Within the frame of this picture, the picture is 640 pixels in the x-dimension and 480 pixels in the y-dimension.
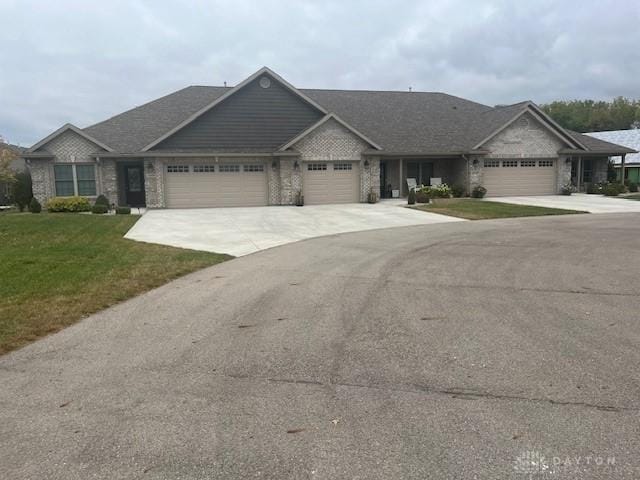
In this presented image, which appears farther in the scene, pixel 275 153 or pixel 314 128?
pixel 314 128

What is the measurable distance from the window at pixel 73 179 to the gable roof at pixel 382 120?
64.6 inches

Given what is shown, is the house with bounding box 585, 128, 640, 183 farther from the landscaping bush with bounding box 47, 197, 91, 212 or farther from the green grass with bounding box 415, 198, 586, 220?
the landscaping bush with bounding box 47, 197, 91, 212

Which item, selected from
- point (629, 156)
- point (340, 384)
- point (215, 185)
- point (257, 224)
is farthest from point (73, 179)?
point (629, 156)

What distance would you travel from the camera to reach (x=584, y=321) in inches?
236

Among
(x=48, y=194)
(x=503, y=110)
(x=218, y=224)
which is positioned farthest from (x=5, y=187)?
(x=503, y=110)

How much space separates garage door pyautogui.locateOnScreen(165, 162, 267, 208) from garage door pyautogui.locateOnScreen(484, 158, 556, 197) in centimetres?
1302

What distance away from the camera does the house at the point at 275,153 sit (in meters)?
24.3

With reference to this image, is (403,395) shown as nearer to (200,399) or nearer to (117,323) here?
(200,399)

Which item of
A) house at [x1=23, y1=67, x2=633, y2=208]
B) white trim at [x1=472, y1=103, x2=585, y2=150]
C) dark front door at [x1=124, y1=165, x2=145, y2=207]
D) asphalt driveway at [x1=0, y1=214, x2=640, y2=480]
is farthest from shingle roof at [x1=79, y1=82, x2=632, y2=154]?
asphalt driveway at [x1=0, y1=214, x2=640, y2=480]

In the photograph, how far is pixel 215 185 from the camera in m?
25.2

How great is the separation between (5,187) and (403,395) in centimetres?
3484

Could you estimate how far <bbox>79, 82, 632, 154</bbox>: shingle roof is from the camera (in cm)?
2661

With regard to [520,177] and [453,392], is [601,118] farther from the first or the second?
[453,392]

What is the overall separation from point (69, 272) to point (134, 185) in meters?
18.7
